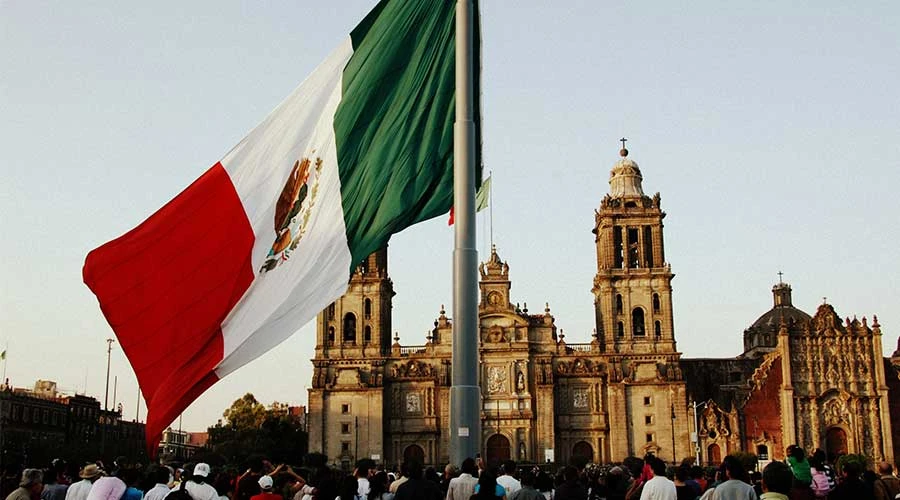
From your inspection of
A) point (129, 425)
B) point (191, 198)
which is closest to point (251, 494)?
point (191, 198)

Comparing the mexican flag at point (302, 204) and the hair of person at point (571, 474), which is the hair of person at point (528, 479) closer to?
the hair of person at point (571, 474)

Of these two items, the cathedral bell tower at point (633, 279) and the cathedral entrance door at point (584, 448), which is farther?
the cathedral bell tower at point (633, 279)

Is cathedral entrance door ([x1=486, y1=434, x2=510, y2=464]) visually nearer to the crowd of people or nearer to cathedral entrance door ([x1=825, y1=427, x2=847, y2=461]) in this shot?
cathedral entrance door ([x1=825, y1=427, x2=847, y2=461])

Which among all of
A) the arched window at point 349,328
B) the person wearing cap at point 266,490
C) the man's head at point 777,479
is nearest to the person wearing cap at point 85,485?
the person wearing cap at point 266,490

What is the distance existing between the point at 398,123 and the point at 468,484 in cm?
397

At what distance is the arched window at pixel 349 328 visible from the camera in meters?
77.2

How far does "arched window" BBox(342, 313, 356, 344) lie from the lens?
7725 cm

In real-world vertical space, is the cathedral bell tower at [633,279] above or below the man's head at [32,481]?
above

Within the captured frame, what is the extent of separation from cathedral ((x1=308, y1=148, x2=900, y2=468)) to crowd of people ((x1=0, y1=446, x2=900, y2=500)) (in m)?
58.7

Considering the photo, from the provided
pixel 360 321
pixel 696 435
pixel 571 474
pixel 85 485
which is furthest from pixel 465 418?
pixel 360 321

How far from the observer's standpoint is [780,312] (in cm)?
9581

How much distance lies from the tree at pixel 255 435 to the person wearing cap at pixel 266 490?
62.7m

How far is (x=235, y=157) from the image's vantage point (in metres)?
11.4

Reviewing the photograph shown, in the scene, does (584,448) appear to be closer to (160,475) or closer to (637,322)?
(637,322)
